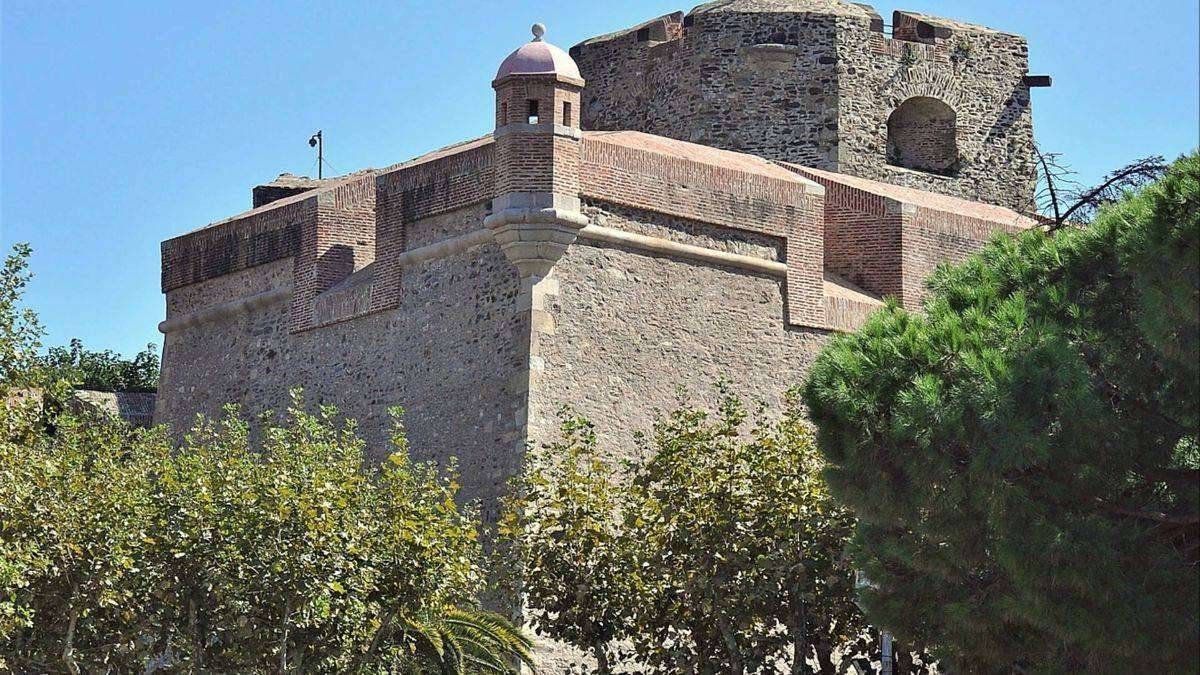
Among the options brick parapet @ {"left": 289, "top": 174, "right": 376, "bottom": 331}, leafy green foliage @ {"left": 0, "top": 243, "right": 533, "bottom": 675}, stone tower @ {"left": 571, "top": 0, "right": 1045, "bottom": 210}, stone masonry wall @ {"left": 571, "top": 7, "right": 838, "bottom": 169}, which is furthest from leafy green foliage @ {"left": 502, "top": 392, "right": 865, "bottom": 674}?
stone tower @ {"left": 571, "top": 0, "right": 1045, "bottom": 210}

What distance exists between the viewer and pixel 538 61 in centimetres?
2236

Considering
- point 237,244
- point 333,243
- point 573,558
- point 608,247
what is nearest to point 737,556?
point 573,558

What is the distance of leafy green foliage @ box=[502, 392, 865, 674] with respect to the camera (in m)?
20.2

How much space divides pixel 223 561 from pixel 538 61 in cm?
661

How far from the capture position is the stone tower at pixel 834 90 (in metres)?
29.4

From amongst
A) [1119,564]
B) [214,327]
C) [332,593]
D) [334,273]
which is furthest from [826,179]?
[1119,564]

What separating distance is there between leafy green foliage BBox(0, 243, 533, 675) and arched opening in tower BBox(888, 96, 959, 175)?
13.0 meters

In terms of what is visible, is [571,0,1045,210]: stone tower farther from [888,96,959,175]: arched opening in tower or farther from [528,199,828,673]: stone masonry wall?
[528,199,828,673]: stone masonry wall

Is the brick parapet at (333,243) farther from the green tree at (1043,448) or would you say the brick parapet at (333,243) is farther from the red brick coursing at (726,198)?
the green tree at (1043,448)

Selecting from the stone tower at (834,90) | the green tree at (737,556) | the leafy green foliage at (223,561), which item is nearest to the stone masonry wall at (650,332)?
the green tree at (737,556)

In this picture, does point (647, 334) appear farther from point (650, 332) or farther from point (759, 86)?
point (759, 86)

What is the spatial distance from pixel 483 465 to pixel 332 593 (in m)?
4.05

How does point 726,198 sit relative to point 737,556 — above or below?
above

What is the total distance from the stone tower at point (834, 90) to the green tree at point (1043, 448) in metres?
12.4
